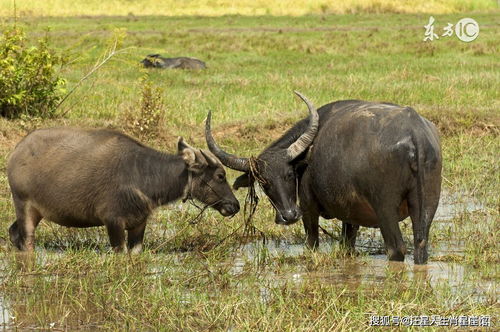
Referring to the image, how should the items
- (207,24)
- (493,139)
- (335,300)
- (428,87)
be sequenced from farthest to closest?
(207,24)
(428,87)
(493,139)
(335,300)

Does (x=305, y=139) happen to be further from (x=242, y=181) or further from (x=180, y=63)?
(x=180, y=63)

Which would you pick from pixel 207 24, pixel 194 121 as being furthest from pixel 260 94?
pixel 207 24

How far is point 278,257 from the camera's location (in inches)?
243

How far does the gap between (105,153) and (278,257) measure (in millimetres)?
1454

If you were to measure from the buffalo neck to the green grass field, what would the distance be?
0.31 m

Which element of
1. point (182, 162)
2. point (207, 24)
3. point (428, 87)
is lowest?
point (207, 24)

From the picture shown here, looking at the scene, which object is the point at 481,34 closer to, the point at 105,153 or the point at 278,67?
the point at 278,67

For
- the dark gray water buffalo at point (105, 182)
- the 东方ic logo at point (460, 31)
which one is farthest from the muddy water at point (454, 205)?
the 东方ic logo at point (460, 31)

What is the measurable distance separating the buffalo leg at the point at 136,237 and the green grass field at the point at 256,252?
164mm

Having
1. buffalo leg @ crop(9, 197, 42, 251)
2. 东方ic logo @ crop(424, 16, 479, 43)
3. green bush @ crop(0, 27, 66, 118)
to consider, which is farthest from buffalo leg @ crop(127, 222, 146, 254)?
东方ic logo @ crop(424, 16, 479, 43)

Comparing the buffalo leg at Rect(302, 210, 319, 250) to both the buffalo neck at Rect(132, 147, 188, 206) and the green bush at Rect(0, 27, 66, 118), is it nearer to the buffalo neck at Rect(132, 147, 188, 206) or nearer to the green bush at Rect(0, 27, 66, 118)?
the buffalo neck at Rect(132, 147, 188, 206)

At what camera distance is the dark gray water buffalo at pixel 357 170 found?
222 inches

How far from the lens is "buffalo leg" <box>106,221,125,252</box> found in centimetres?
621

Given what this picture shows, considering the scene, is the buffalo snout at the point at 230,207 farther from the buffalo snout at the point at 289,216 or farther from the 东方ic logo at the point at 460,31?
the 东方ic logo at the point at 460,31
